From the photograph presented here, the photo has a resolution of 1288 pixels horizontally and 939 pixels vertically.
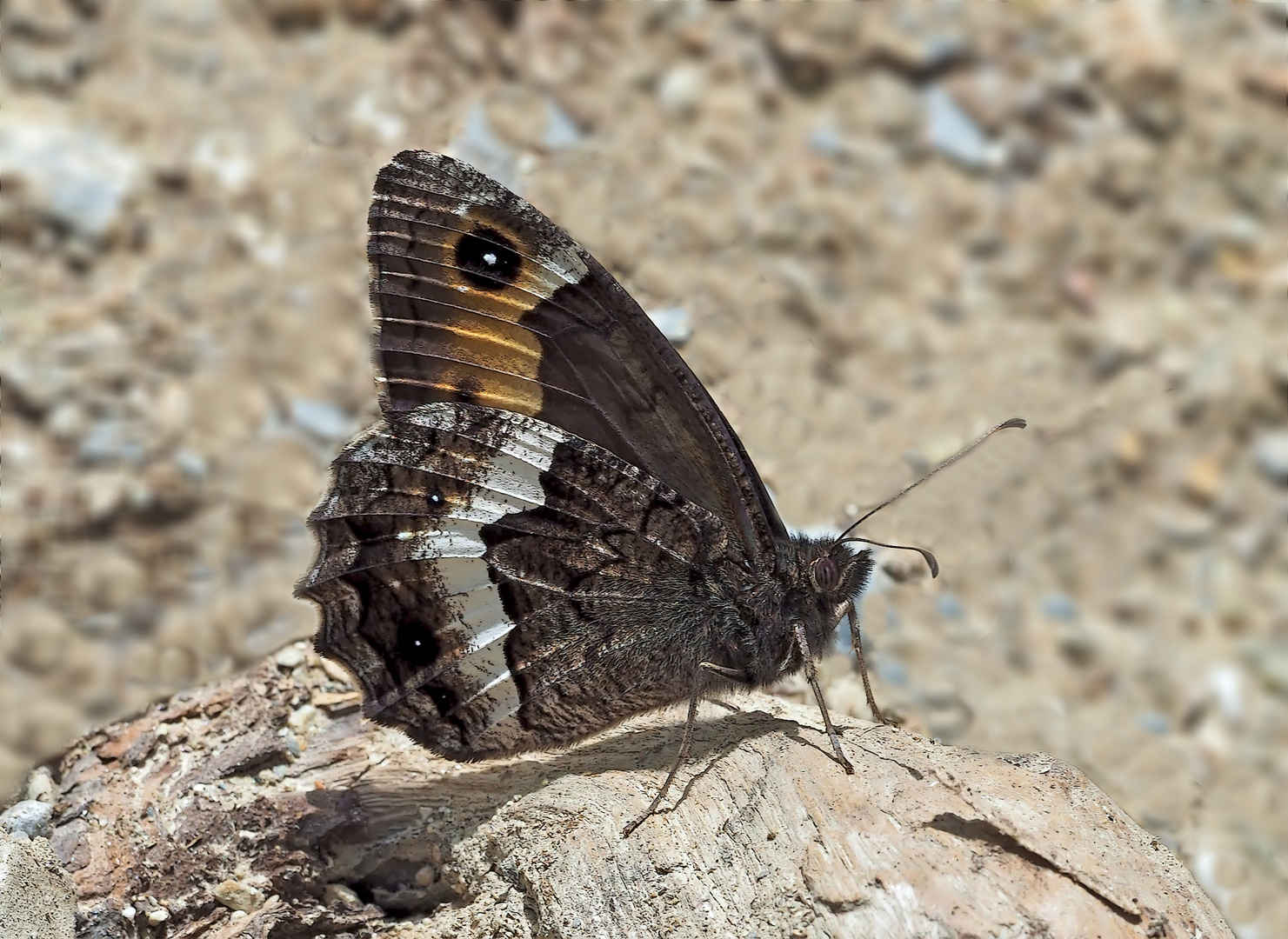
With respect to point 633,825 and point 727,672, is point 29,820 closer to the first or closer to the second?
point 633,825

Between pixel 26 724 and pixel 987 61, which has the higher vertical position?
pixel 987 61

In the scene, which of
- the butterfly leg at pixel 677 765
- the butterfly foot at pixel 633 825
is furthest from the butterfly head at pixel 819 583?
the butterfly foot at pixel 633 825

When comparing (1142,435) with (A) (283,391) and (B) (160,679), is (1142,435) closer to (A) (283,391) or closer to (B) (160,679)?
(A) (283,391)

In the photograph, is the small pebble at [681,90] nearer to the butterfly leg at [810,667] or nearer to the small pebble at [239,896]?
the butterfly leg at [810,667]

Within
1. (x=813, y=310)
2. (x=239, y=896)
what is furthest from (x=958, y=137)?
(x=239, y=896)

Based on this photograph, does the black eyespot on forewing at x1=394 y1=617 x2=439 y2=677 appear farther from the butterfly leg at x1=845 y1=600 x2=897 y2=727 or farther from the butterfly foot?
the butterfly leg at x1=845 y1=600 x2=897 y2=727

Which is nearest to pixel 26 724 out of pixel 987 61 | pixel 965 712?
pixel 965 712
